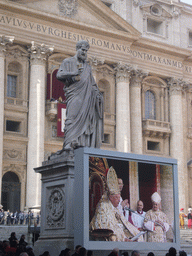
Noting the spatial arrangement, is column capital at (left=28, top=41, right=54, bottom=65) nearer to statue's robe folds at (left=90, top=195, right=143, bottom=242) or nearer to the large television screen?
the large television screen

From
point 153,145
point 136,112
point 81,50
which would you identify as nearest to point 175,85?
point 136,112

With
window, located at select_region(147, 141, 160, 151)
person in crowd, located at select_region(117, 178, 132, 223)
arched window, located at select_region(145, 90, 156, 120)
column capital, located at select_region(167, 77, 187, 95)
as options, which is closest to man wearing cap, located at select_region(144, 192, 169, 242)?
person in crowd, located at select_region(117, 178, 132, 223)

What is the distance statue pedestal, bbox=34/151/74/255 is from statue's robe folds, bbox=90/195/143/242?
63cm

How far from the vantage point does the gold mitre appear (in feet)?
27.8

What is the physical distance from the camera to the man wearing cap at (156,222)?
891 centimetres

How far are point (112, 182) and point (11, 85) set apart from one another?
2288cm

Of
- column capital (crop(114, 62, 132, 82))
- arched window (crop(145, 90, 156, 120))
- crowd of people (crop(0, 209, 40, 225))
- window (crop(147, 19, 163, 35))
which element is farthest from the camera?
window (crop(147, 19, 163, 35))

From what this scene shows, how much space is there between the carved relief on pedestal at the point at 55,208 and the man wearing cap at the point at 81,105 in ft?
2.92

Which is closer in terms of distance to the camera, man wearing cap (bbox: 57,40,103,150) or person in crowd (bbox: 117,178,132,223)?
person in crowd (bbox: 117,178,132,223)

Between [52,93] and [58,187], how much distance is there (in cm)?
2210

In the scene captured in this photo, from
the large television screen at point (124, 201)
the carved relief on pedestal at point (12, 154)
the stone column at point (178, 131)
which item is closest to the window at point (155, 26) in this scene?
the stone column at point (178, 131)

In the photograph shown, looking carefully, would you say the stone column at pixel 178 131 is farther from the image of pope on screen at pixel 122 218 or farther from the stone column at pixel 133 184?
the stone column at pixel 133 184

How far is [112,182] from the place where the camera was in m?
8.53

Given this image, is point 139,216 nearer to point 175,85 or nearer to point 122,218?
point 122,218
